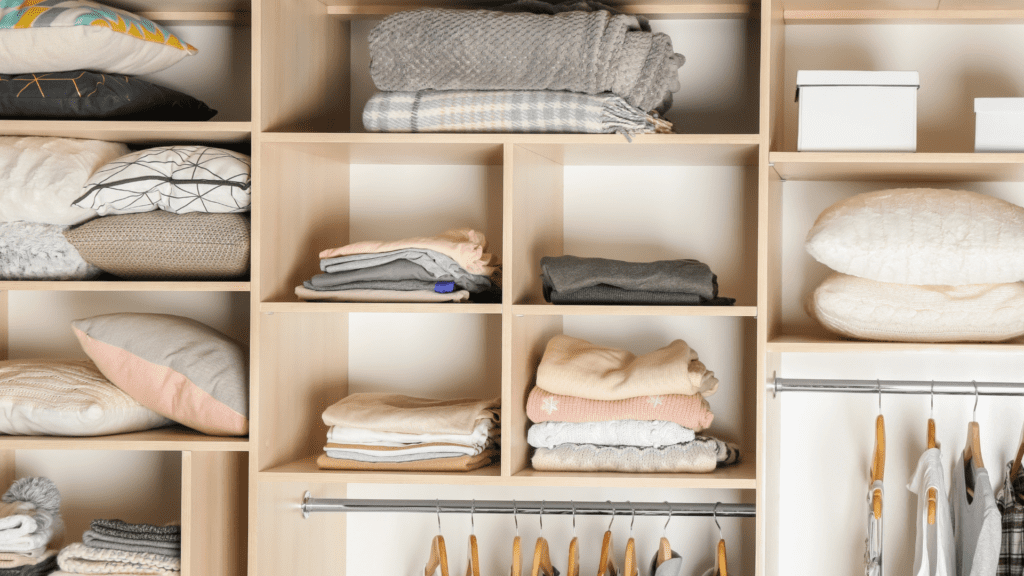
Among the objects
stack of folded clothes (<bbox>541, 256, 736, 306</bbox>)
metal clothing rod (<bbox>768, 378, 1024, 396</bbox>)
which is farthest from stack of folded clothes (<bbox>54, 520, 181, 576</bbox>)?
metal clothing rod (<bbox>768, 378, 1024, 396</bbox>)

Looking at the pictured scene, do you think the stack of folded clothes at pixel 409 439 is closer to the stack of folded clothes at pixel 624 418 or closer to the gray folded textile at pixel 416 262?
the stack of folded clothes at pixel 624 418

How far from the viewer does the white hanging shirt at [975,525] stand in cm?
166

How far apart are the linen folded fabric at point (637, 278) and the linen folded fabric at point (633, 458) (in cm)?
31

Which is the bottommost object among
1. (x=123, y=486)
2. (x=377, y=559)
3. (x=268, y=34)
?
(x=377, y=559)

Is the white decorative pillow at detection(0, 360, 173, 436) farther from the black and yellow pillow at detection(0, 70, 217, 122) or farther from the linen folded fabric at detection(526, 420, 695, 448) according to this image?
the linen folded fabric at detection(526, 420, 695, 448)

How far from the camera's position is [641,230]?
206cm

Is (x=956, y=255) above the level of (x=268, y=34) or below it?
below

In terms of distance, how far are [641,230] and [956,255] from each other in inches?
28.0

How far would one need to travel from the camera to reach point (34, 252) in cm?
173

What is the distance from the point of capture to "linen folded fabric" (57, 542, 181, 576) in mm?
1701

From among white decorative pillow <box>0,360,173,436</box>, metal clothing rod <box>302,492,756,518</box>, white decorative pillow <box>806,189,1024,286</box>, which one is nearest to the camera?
white decorative pillow <box>806,189,1024,286</box>

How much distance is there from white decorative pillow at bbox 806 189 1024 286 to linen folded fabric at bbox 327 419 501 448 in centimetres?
77

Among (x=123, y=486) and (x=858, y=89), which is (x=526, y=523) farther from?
(x=858, y=89)

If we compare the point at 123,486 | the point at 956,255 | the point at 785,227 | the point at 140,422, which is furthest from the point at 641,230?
the point at 123,486
